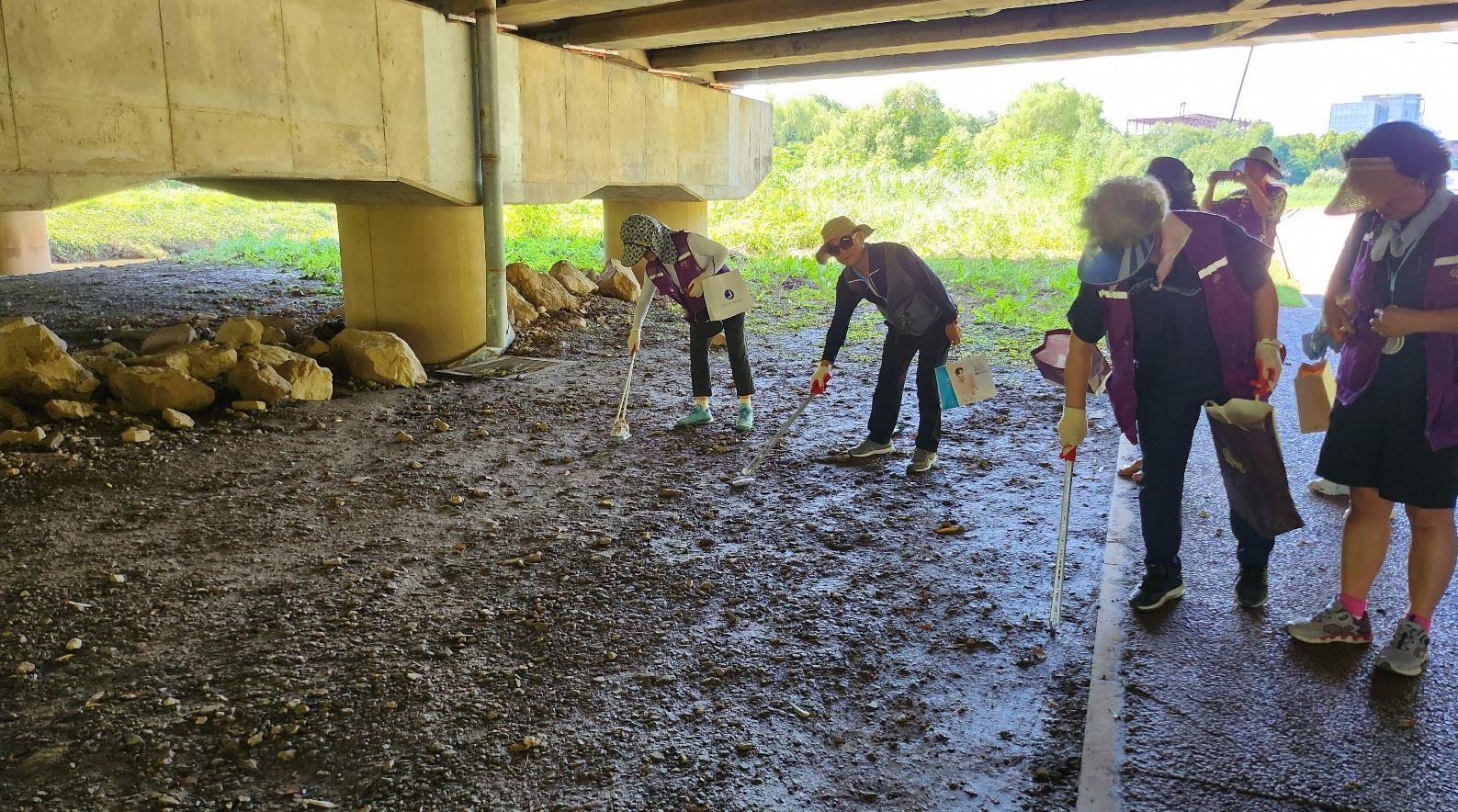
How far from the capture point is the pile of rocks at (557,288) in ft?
35.6

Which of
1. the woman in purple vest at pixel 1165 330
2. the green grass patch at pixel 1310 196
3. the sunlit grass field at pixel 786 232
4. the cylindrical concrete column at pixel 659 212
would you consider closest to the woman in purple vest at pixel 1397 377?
the woman in purple vest at pixel 1165 330

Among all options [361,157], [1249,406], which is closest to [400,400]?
[361,157]

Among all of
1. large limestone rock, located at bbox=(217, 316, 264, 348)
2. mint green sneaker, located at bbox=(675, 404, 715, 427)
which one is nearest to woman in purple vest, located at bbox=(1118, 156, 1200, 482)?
mint green sneaker, located at bbox=(675, 404, 715, 427)

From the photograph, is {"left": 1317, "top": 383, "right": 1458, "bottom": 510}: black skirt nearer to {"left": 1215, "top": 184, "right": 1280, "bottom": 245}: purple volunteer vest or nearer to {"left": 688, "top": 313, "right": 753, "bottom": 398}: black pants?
{"left": 1215, "top": 184, "right": 1280, "bottom": 245}: purple volunteer vest

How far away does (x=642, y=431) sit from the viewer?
686 centimetres

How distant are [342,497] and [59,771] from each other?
264cm

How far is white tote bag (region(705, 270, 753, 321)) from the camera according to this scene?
6.47m

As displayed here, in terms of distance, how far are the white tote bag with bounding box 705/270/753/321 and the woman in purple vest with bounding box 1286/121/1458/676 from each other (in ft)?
12.5

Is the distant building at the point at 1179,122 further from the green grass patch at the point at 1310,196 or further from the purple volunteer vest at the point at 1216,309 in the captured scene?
the purple volunteer vest at the point at 1216,309

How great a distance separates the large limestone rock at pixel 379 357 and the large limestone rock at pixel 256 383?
811 mm

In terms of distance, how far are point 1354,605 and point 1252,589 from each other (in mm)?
434

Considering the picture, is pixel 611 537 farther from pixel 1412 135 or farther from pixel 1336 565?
pixel 1412 135

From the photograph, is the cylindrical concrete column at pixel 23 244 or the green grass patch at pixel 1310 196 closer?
the cylindrical concrete column at pixel 23 244

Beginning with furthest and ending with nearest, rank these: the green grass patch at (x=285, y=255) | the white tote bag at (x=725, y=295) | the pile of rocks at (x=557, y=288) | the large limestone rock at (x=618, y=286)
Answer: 1. the green grass patch at (x=285, y=255)
2. the large limestone rock at (x=618, y=286)
3. the pile of rocks at (x=557, y=288)
4. the white tote bag at (x=725, y=295)
